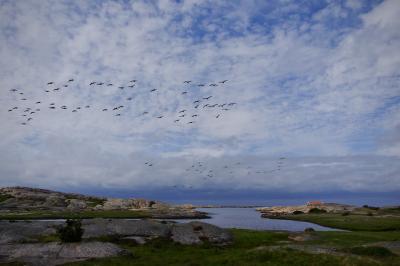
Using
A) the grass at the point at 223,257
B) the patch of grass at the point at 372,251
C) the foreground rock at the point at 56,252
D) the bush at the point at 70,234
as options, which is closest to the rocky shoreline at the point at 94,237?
the foreground rock at the point at 56,252

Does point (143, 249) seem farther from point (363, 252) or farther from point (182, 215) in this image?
point (182, 215)

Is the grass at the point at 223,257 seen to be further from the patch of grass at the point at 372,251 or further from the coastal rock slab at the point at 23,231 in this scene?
the coastal rock slab at the point at 23,231

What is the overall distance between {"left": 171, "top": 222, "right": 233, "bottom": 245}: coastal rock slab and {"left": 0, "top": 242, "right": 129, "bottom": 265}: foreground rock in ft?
41.3

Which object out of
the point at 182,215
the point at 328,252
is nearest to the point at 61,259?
the point at 328,252

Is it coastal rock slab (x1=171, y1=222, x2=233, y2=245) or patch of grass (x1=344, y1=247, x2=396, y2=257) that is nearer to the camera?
patch of grass (x1=344, y1=247, x2=396, y2=257)

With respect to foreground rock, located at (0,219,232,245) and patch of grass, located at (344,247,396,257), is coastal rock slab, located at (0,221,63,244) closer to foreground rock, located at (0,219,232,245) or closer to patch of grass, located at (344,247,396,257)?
foreground rock, located at (0,219,232,245)

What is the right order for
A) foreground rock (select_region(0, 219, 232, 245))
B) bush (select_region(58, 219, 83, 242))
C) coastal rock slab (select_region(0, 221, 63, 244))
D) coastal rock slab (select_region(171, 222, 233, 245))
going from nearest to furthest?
1. bush (select_region(58, 219, 83, 242))
2. coastal rock slab (select_region(0, 221, 63, 244))
3. foreground rock (select_region(0, 219, 232, 245))
4. coastal rock slab (select_region(171, 222, 233, 245))

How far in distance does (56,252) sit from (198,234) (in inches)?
839

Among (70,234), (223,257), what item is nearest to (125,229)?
(70,234)

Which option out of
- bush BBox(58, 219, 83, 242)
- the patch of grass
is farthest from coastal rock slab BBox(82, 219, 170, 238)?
the patch of grass

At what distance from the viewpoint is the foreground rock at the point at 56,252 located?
146 ft

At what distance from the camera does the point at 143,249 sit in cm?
5319

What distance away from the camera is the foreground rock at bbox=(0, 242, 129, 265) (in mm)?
44594

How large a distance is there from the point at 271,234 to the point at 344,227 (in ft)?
135
